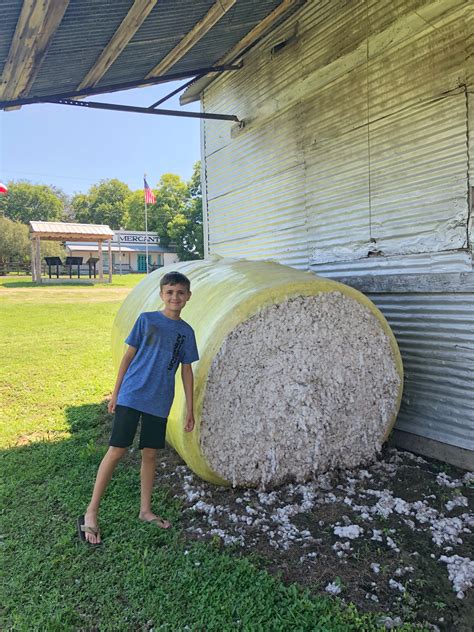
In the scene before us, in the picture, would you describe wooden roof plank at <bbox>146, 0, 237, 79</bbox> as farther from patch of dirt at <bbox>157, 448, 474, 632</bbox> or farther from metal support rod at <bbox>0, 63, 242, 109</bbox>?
patch of dirt at <bbox>157, 448, 474, 632</bbox>

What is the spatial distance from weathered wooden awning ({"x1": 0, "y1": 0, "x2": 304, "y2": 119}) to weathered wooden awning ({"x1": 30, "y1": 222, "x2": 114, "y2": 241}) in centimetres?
2041

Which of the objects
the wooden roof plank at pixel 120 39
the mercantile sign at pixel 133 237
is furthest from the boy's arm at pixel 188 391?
the mercantile sign at pixel 133 237

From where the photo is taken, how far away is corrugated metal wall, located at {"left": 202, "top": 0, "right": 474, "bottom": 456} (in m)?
3.79

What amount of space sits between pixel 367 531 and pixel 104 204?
71853 mm

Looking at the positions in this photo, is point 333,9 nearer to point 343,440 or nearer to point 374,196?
point 374,196

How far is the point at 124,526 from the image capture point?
309cm

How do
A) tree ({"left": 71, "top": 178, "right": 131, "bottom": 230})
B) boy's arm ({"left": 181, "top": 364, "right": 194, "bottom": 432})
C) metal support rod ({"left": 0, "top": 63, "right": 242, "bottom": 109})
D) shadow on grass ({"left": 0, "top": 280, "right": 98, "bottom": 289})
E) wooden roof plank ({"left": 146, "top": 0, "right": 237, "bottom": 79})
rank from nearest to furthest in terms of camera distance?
boy's arm ({"left": 181, "top": 364, "right": 194, "bottom": 432}) → wooden roof plank ({"left": 146, "top": 0, "right": 237, "bottom": 79}) → metal support rod ({"left": 0, "top": 63, "right": 242, "bottom": 109}) → shadow on grass ({"left": 0, "top": 280, "right": 98, "bottom": 289}) → tree ({"left": 71, "top": 178, "right": 131, "bottom": 230})

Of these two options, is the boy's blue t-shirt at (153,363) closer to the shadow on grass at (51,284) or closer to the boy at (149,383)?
the boy at (149,383)

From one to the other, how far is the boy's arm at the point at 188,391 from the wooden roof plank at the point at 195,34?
3.06 meters

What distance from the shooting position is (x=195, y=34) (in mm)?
4590

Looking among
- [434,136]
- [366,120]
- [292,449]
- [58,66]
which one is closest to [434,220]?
[434,136]

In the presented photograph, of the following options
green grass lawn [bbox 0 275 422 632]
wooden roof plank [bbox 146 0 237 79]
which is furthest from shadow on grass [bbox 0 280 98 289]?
green grass lawn [bbox 0 275 422 632]

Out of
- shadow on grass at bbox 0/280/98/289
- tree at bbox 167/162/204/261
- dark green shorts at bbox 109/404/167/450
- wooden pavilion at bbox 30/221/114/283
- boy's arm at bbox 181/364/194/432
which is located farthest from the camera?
tree at bbox 167/162/204/261

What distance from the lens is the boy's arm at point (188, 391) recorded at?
3.14m
